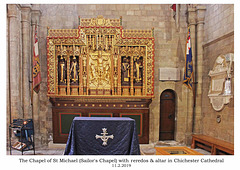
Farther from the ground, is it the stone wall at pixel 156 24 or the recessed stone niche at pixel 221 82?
the stone wall at pixel 156 24

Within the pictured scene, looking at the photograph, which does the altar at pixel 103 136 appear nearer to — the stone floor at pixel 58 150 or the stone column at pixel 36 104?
the stone floor at pixel 58 150

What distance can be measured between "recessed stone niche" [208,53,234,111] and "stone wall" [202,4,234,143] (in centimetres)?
19

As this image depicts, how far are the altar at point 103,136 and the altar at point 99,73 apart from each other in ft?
7.72

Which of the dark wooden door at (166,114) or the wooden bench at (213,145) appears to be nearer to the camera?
the wooden bench at (213,145)

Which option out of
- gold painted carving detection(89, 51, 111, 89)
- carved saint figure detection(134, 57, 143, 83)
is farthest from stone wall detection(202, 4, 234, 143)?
gold painted carving detection(89, 51, 111, 89)

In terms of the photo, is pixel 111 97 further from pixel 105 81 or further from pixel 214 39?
pixel 214 39

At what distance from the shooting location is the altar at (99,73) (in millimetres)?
6574

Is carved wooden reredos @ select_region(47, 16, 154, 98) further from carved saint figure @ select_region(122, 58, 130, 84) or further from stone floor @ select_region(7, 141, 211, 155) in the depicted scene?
stone floor @ select_region(7, 141, 211, 155)

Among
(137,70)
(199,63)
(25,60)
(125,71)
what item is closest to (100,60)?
(125,71)

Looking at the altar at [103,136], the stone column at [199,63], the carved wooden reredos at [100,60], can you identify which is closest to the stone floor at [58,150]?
the stone column at [199,63]

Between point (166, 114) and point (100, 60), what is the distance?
372cm

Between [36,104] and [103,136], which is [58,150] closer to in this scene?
[36,104]

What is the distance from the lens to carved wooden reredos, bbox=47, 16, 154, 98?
657 cm
